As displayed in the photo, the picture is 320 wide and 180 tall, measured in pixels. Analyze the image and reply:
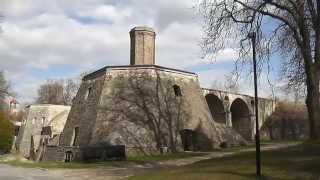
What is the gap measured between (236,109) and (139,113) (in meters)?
31.8

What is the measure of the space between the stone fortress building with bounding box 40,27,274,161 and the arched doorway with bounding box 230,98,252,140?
19685 millimetres

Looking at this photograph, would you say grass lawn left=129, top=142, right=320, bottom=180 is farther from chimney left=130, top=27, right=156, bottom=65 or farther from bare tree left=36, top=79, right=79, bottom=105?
bare tree left=36, top=79, right=79, bottom=105

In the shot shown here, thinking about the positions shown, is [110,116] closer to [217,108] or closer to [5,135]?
[217,108]

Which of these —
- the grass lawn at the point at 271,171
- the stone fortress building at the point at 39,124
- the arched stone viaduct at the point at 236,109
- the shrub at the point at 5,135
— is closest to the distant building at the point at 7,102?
the shrub at the point at 5,135

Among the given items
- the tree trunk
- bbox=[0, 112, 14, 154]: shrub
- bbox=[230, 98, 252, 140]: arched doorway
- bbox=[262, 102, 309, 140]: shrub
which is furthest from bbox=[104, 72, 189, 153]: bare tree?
bbox=[262, 102, 309, 140]: shrub

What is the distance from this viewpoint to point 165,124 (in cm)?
4269

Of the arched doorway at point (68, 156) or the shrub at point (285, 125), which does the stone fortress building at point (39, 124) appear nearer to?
the arched doorway at point (68, 156)

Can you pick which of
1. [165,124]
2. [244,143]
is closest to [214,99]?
[244,143]

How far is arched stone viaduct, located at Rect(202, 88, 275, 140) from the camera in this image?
63594 mm

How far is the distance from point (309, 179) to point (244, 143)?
3261 centimetres

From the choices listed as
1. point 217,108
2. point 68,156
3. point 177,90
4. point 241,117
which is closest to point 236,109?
point 241,117

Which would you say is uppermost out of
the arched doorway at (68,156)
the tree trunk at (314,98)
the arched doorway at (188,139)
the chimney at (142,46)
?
the chimney at (142,46)

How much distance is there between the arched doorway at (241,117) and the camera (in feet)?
226

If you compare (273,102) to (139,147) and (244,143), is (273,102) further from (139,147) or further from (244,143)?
(139,147)
